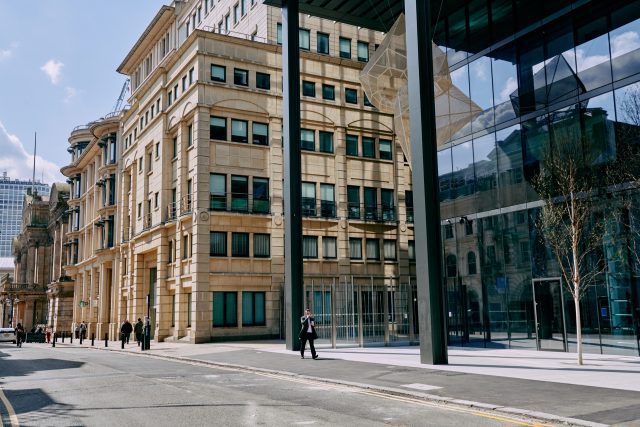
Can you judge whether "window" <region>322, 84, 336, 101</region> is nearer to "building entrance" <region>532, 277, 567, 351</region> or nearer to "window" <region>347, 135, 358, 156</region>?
"window" <region>347, 135, 358, 156</region>

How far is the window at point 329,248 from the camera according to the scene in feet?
137

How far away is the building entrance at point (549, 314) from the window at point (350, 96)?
966 inches

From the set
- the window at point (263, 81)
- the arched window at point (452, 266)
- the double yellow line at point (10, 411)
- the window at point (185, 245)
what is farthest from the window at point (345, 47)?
the double yellow line at point (10, 411)

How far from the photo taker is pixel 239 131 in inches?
1569

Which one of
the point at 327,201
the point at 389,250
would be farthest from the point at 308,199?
the point at 389,250

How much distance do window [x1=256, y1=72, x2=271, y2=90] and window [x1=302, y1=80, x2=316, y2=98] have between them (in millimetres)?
2657

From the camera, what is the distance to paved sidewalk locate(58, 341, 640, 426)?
11109 mm

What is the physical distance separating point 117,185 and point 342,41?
1020 inches

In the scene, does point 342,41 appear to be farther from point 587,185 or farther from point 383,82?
point 587,185

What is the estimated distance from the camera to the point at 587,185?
21.8 metres

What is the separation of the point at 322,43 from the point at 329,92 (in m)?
3.91

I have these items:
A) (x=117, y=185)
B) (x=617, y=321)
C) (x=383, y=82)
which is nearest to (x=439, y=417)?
(x=617, y=321)

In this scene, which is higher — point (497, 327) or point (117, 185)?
point (117, 185)

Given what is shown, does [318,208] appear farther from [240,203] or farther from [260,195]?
[240,203]
